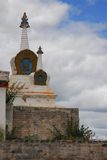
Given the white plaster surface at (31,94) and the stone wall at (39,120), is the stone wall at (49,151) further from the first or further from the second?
the white plaster surface at (31,94)

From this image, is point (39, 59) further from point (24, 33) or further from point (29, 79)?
point (24, 33)

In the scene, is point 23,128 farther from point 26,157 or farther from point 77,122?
point 26,157

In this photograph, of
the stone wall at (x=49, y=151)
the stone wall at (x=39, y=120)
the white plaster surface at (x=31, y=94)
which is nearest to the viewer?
the stone wall at (x=49, y=151)

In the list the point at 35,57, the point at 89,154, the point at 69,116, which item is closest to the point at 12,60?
the point at 35,57

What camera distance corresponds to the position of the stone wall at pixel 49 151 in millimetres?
19109

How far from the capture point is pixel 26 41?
116 feet

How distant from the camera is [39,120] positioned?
1052 inches

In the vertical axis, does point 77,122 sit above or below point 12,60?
below

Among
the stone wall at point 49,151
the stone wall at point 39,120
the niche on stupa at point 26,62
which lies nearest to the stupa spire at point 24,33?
the niche on stupa at point 26,62

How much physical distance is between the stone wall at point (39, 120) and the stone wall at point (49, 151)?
6301 mm

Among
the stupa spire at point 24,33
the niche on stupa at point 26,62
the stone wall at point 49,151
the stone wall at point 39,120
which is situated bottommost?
the stone wall at point 49,151

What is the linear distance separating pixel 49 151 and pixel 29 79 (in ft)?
44.5

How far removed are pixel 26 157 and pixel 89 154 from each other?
95.3 inches

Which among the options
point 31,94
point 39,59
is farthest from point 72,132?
point 39,59
